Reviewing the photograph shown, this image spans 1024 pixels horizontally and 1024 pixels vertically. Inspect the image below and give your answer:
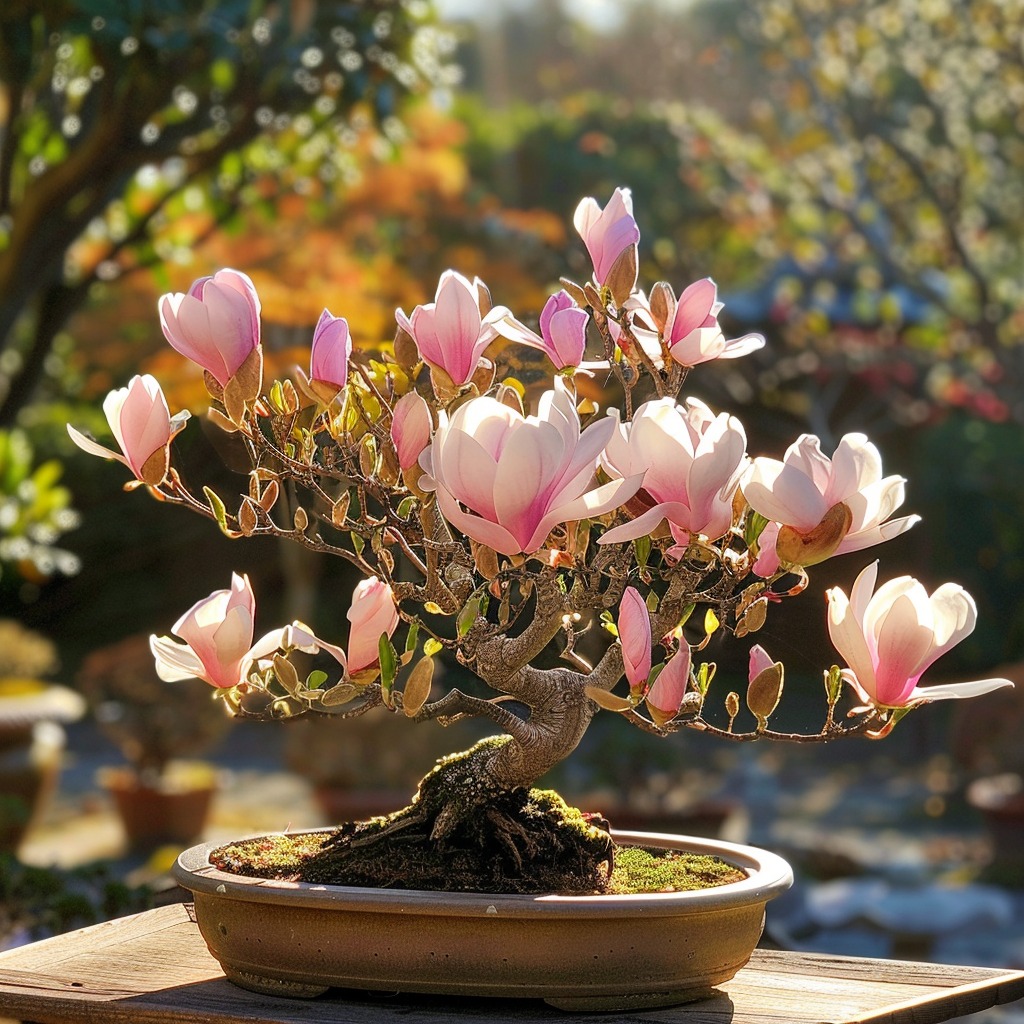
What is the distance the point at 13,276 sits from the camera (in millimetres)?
3625

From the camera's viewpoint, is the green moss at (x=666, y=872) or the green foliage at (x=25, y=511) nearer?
the green moss at (x=666, y=872)

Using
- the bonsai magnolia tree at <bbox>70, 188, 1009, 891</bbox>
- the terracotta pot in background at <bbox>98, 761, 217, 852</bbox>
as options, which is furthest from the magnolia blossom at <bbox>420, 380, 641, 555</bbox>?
the terracotta pot in background at <bbox>98, 761, 217, 852</bbox>

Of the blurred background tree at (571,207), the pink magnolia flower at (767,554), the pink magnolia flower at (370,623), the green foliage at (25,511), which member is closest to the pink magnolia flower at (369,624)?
the pink magnolia flower at (370,623)

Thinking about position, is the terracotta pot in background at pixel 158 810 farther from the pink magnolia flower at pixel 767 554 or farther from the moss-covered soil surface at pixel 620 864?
the pink magnolia flower at pixel 767 554

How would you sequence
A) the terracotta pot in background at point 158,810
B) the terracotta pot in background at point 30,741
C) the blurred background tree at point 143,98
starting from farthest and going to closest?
the terracotta pot in background at point 158,810 → the terracotta pot in background at point 30,741 → the blurred background tree at point 143,98

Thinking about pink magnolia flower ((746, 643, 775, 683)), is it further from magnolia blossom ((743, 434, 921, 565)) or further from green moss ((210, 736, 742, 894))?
green moss ((210, 736, 742, 894))

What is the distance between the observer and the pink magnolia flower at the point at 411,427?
1.29 m

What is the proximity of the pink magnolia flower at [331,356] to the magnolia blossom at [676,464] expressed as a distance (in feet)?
0.87

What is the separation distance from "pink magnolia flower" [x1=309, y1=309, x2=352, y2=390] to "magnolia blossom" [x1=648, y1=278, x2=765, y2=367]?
0.30 metres

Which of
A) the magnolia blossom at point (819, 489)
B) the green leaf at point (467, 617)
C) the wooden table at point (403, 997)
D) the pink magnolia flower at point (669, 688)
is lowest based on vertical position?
the wooden table at point (403, 997)

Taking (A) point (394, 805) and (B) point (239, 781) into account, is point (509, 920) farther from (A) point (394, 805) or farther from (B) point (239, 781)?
(B) point (239, 781)

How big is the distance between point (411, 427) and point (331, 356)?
3.9 inches

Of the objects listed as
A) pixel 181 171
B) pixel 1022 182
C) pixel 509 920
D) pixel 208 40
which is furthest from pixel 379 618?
pixel 1022 182

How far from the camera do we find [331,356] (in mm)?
1315
